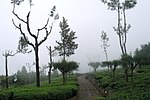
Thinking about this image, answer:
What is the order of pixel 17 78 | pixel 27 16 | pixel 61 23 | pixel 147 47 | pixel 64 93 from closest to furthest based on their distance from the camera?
1. pixel 64 93
2. pixel 27 16
3. pixel 61 23
4. pixel 147 47
5. pixel 17 78

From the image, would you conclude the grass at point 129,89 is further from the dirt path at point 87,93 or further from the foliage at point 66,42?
the foliage at point 66,42

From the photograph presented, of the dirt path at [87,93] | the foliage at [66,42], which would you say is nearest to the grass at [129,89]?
the dirt path at [87,93]

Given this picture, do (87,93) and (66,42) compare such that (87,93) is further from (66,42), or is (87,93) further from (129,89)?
(66,42)

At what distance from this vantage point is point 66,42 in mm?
58688

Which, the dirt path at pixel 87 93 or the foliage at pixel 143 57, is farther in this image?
the foliage at pixel 143 57

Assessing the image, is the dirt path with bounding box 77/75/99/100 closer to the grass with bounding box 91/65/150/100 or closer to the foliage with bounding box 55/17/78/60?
the grass with bounding box 91/65/150/100

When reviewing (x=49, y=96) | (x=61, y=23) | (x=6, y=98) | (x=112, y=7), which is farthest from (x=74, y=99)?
(x=61, y=23)

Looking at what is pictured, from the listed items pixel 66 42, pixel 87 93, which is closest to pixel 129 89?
pixel 87 93

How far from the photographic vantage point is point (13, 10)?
34531 mm

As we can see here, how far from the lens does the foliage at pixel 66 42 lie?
56819 millimetres

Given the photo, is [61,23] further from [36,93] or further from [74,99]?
[36,93]

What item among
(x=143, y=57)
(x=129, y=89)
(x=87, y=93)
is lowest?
(x=87, y=93)

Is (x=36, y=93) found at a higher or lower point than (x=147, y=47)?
lower

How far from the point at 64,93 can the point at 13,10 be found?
13812 millimetres
